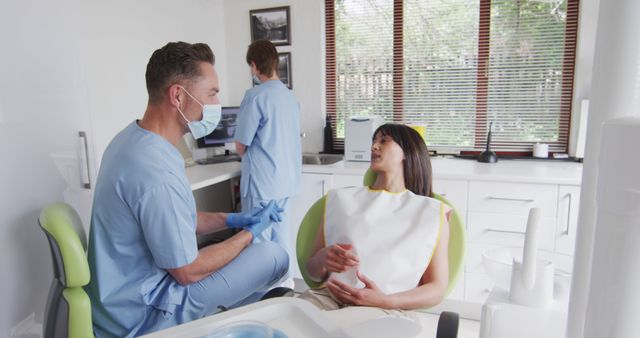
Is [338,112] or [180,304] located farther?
[338,112]

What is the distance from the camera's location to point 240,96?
3.73m

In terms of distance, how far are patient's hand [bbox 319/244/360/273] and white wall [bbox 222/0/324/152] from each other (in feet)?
7.02

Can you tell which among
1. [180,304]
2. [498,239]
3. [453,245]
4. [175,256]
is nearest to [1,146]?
[175,256]

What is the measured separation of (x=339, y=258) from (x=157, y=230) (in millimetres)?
599

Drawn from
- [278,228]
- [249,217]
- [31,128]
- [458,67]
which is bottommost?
[278,228]

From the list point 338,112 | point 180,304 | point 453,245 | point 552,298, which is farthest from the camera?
point 338,112

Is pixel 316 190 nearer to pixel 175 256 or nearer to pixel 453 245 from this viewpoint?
pixel 453 245

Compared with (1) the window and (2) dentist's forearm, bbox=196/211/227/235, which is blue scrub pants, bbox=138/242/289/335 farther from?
(1) the window

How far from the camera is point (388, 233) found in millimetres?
1490

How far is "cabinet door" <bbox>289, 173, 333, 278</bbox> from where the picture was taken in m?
2.84

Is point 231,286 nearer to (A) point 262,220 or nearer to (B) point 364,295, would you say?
(A) point 262,220

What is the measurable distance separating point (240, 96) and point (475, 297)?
251 centimetres

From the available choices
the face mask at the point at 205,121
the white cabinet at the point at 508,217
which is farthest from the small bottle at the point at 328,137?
the face mask at the point at 205,121

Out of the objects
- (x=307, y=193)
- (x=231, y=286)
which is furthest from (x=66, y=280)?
(x=307, y=193)
